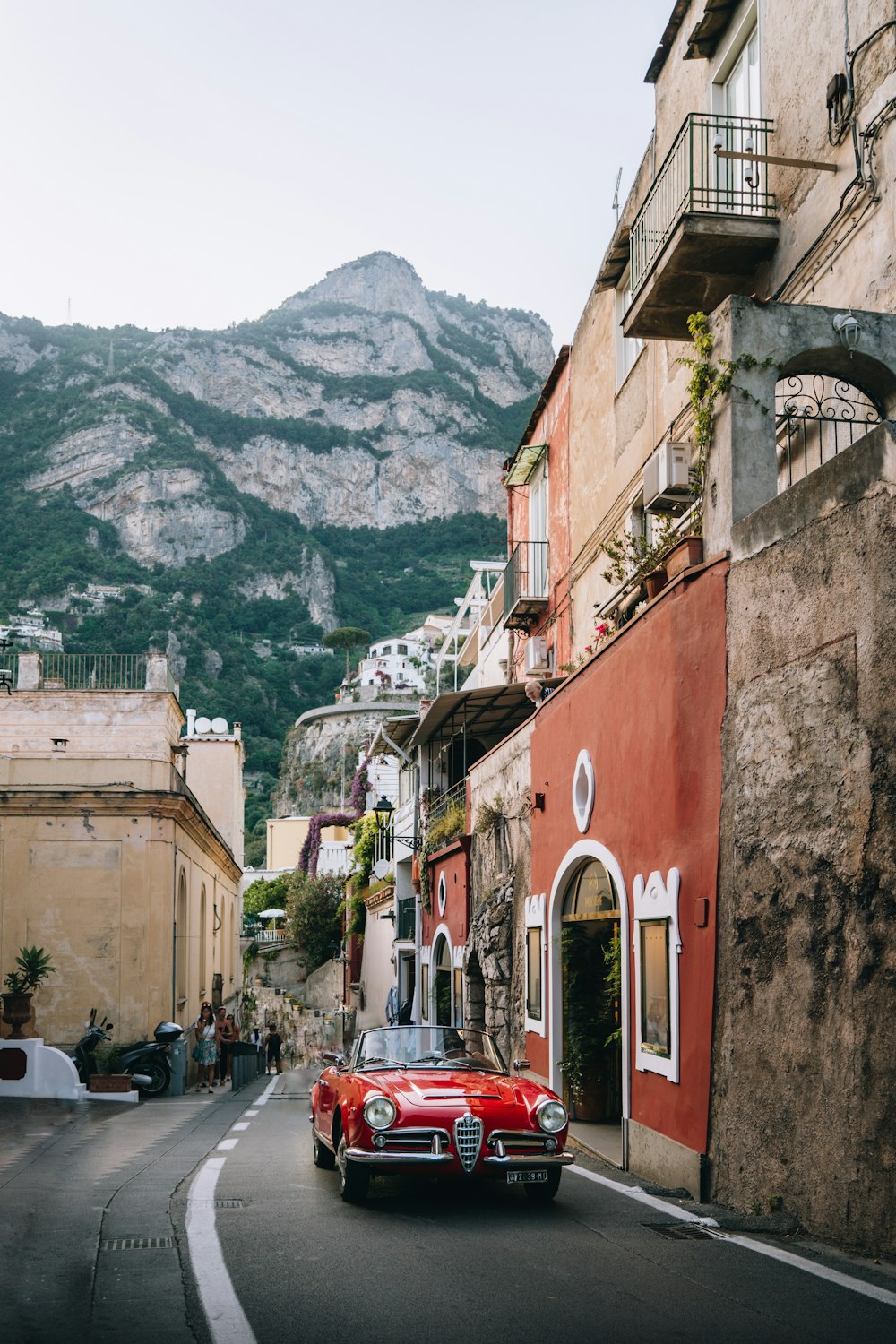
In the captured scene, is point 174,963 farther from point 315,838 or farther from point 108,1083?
point 315,838

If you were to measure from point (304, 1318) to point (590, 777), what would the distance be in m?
8.19

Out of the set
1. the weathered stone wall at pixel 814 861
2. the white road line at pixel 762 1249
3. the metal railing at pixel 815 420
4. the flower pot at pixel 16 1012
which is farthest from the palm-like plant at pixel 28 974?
the weathered stone wall at pixel 814 861

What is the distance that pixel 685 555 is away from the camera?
10523 mm

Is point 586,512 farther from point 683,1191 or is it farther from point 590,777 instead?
point 683,1191

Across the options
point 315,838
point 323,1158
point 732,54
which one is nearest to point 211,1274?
point 323,1158

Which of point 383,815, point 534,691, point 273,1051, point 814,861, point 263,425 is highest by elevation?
point 263,425

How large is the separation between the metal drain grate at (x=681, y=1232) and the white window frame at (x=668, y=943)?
6.06 feet

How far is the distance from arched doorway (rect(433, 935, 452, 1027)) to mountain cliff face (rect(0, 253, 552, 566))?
374 feet

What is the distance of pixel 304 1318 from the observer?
214 inches

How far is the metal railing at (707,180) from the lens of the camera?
38.4 feet

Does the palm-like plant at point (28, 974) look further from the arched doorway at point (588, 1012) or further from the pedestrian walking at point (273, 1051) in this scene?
the pedestrian walking at point (273, 1051)

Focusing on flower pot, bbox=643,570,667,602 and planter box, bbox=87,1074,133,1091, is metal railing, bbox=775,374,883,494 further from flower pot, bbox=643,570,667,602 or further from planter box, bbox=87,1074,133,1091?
planter box, bbox=87,1074,133,1091

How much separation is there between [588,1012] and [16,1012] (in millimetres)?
12587

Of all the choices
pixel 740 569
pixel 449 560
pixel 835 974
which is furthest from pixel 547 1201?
pixel 449 560
